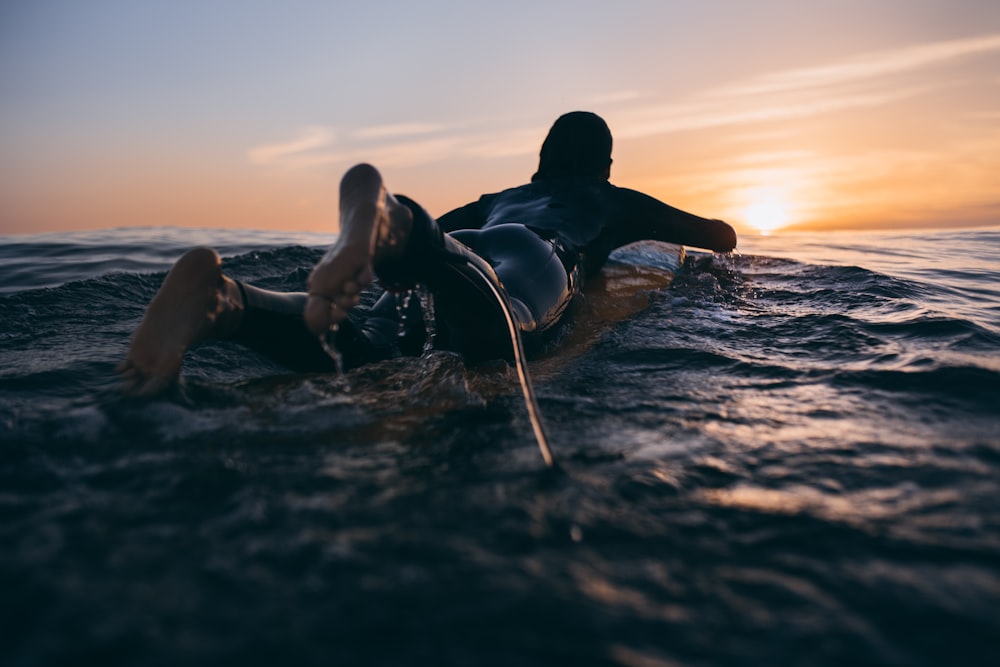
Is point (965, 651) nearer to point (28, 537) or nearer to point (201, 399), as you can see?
point (28, 537)

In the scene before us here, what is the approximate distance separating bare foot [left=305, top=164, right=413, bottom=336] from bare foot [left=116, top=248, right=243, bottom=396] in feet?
1.57

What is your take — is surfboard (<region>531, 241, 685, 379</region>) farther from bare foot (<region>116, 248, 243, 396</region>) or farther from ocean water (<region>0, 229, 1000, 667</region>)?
bare foot (<region>116, 248, 243, 396</region>)

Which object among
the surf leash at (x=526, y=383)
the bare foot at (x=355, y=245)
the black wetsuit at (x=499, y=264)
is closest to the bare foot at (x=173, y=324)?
the black wetsuit at (x=499, y=264)

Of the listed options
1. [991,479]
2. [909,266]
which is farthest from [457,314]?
[909,266]

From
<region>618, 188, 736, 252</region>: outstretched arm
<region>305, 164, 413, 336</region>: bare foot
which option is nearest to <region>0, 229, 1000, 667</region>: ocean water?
<region>305, 164, 413, 336</region>: bare foot

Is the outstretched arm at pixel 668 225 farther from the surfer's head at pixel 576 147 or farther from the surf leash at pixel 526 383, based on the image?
the surf leash at pixel 526 383

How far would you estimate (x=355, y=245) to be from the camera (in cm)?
175

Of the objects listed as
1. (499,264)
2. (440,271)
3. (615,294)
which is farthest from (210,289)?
(615,294)

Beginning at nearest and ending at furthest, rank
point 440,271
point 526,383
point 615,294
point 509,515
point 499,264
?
1. point 509,515
2. point 526,383
3. point 440,271
4. point 499,264
5. point 615,294

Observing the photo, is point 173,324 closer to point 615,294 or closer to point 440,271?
point 440,271

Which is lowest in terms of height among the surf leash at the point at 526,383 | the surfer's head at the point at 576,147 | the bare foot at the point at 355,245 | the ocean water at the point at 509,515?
the ocean water at the point at 509,515

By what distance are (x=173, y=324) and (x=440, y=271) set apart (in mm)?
843

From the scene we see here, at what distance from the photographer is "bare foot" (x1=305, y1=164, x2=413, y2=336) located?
1693 millimetres

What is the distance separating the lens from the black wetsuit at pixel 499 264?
222 cm
